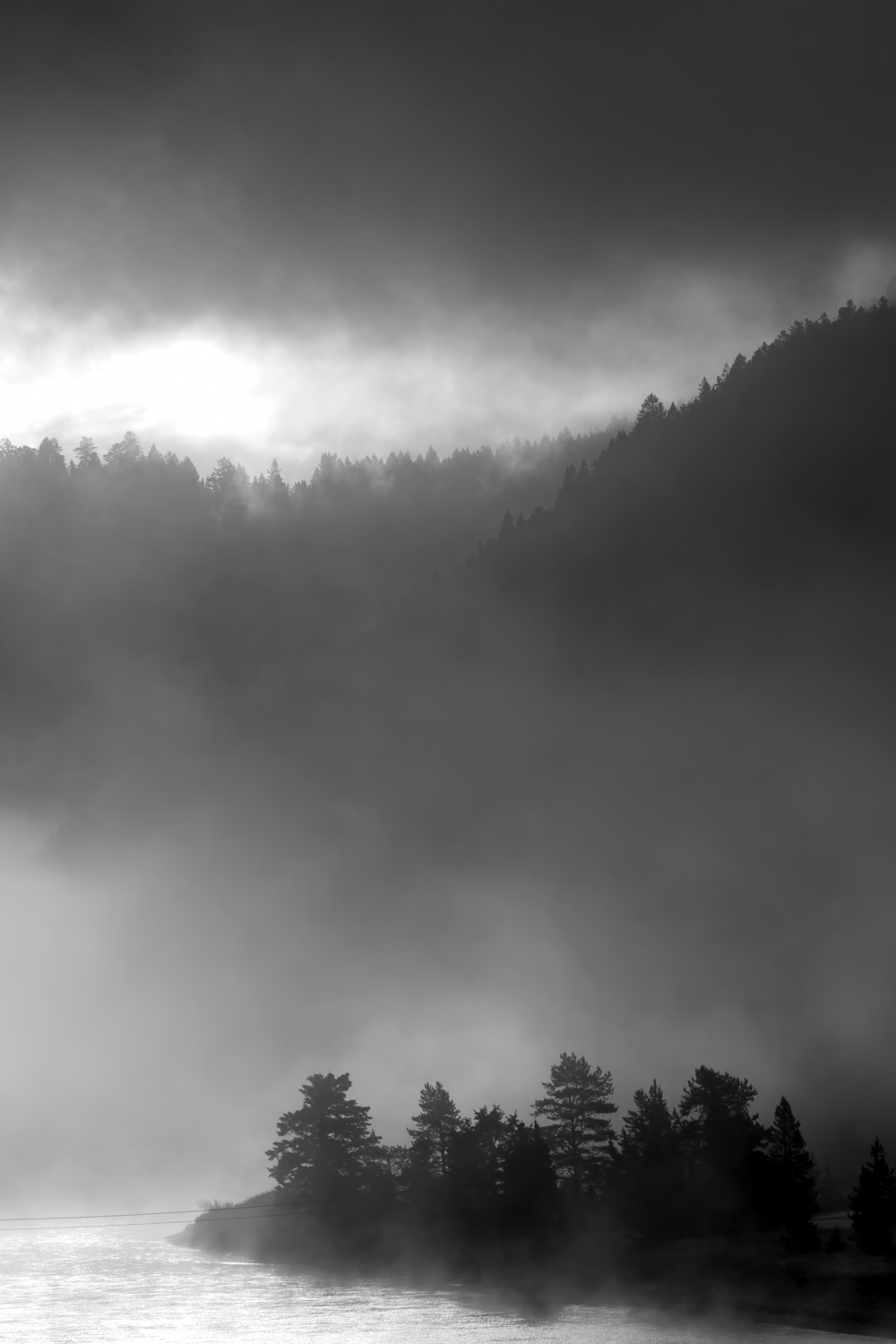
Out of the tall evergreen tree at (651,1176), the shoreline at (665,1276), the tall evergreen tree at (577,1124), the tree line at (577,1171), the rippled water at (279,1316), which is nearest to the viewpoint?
the shoreline at (665,1276)

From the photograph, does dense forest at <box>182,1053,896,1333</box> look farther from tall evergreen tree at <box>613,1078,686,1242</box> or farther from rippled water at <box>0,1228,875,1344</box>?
rippled water at <box>0,1228,875,1344</box>

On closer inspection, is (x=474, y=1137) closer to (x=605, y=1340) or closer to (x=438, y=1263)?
(x=438, y=1263)

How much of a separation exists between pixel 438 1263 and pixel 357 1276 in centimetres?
1152

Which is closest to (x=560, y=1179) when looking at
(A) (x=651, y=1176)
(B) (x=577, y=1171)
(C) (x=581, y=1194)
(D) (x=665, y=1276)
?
(B) (x=577, y=1171)

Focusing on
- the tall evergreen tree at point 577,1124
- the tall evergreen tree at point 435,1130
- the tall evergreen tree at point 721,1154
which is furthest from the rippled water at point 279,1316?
the tall evergreen tree at point 577,1124

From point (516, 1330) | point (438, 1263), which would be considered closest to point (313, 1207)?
point (438, 1263)

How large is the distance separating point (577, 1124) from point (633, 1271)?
21821 mm

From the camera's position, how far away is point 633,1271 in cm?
10950

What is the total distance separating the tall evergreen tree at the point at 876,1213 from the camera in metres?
95.5

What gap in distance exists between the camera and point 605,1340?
91.9 metres

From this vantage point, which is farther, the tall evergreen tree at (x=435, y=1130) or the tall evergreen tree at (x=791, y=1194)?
the tall evergreen tree at (x=435, y=1130)

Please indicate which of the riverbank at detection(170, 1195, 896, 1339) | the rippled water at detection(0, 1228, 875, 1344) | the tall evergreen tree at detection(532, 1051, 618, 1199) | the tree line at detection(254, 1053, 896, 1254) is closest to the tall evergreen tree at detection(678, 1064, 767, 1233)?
the tree line at detection(254, 1053, 896, 1254)

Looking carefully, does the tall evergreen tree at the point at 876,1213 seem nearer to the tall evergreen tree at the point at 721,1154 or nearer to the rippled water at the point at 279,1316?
the rippled water at the point at 279,1316

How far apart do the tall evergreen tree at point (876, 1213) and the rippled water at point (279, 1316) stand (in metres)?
9.90
